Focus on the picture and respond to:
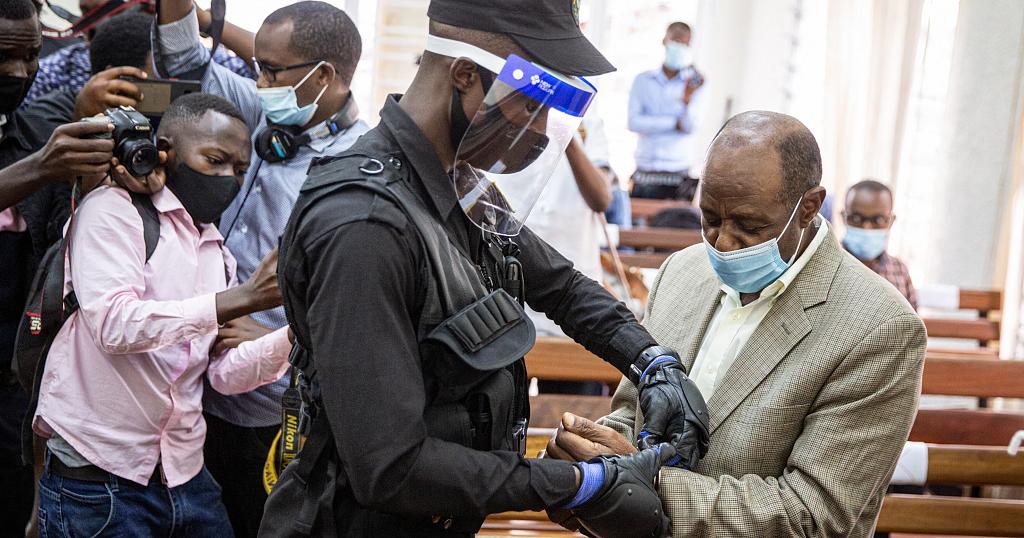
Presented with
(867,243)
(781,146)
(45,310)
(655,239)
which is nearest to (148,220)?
(45,310)

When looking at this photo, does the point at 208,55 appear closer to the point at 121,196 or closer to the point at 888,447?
the point at 121,196

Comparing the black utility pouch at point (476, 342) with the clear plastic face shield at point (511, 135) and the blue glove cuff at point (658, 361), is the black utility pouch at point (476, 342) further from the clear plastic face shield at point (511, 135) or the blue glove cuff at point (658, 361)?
the blue glove cuff at point (658, 361)

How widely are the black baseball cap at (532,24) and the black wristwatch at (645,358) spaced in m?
0.60

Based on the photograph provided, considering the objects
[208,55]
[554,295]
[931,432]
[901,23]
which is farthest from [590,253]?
[901,23]

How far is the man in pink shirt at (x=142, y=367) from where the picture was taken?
2.15m

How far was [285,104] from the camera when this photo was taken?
2791 mm

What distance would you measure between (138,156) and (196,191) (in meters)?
0.20

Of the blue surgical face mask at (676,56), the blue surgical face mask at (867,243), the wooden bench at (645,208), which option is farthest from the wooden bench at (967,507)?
the blue surgical face mask at (676,56)

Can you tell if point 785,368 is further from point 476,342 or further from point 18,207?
point 18,207

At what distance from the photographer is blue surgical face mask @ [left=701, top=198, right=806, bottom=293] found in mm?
1982

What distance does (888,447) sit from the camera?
1.87 m

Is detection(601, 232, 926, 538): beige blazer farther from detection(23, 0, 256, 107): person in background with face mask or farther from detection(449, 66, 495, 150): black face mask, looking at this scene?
detection(23, 0, 256, 107): person in background with face mask

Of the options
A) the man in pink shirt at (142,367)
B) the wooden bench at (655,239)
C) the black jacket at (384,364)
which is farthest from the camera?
the wooden bench at (655,239)

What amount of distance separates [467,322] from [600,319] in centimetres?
58
